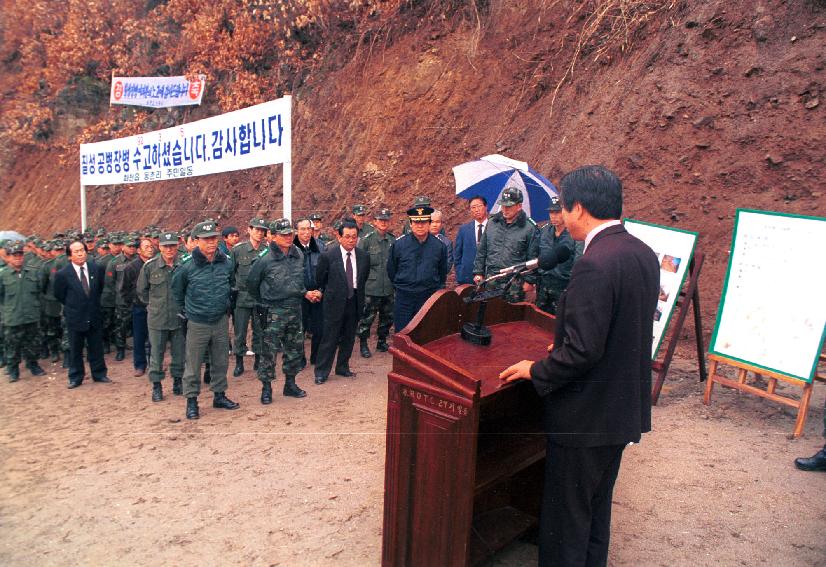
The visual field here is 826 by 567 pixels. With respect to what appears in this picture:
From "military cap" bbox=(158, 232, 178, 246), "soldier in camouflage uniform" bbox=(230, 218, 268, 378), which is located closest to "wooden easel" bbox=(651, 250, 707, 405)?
Result: "soldier in camouflage uniform" bbox=(230, 218, 268, 378)

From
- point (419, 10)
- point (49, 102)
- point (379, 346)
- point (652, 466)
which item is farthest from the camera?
point (49, 102)

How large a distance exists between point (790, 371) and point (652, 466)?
5.18 ft

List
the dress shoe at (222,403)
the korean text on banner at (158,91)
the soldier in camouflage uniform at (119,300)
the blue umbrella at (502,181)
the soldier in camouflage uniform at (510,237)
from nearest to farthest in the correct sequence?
the dress shoe at (222,403), the soldier in camouflage uniform at (510,237), the blue umbrella at (502,181), the soldier in camouflage uniform at (119,300), the korean text on banner at (158,91)

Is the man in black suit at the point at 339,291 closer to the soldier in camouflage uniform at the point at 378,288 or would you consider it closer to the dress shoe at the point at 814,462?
the soldier in camouflage uniform at the point at 378,288

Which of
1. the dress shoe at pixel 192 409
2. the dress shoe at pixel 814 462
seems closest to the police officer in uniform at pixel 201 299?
the dress shoe at pixel 192 409

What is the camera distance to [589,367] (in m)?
2.39

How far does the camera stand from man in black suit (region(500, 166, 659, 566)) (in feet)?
7.79

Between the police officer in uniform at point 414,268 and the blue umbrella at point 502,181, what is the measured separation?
4.26 feet

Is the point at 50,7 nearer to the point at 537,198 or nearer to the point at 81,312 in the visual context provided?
the point at 81,312

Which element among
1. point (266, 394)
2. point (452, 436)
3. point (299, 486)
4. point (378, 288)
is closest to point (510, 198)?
point (378, 288)

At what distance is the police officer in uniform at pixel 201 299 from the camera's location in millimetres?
6000

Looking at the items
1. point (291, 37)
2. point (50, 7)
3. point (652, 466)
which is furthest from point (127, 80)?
point (652, 466)

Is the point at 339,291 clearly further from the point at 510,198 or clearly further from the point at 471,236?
the point at 510,198

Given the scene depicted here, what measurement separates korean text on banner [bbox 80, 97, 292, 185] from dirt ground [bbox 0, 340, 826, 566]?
3852 millimetres
